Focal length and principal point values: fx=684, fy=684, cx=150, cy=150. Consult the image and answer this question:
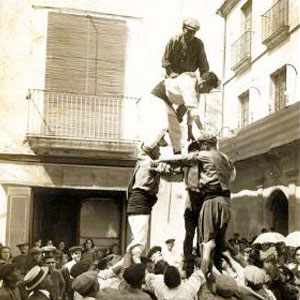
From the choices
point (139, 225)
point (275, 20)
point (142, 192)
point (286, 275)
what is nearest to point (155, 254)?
point (139, 225)

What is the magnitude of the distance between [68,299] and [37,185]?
25.9 feet

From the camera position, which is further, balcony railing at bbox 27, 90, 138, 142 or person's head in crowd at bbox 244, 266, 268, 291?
balcony railing at bbox 27, 90, 138, 142

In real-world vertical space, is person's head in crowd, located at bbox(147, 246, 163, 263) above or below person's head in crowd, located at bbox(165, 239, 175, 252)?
below

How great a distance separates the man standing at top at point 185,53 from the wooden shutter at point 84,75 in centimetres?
623

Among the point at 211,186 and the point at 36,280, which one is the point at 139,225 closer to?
the point at 211,186

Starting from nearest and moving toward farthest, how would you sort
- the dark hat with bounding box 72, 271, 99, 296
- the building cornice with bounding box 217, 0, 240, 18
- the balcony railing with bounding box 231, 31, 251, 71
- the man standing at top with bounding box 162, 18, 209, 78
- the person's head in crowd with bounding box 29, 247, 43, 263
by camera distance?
the dark hat with bounding box 72, 271, 99, 296 → the person's head in crowd with bounding box 29, 247, 43, 263 → the man standing at top with bounding box 162, 18, 209, 78 → the balcony railing with bounding box 231, 31, 251, 71 → the building cornice with bounding box 217, 0, 240, 18

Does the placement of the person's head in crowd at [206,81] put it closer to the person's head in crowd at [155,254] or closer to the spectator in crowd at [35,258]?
the person's head in crowd at [155,254]

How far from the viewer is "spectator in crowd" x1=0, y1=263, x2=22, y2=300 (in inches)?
213

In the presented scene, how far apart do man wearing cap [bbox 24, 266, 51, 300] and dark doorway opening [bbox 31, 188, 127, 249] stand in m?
9.53

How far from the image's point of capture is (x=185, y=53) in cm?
849

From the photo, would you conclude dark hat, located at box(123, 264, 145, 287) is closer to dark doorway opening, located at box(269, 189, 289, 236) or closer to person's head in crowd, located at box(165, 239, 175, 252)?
person's head in crowd, located at box(165, 239, 175, 252)

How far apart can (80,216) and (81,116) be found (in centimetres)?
249

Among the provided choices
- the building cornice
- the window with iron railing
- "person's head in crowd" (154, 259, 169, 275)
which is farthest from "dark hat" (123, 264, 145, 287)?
the building cornice

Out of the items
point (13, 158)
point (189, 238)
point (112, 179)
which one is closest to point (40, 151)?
point (13, 158)
